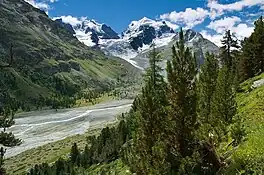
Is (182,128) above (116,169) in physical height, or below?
above

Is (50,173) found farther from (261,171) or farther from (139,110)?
(261,171)

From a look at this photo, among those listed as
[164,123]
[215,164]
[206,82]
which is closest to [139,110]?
[164,123]

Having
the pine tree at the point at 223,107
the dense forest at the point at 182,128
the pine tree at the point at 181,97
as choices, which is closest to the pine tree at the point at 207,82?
the pine tree at the point at 223,107

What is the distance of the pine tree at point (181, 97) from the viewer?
26.7m

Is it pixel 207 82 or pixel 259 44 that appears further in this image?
pixel 259 44

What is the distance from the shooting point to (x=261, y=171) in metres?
15.9

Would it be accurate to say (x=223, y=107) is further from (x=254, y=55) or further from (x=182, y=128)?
(x=254, y=55)

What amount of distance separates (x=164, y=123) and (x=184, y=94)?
8.19ft

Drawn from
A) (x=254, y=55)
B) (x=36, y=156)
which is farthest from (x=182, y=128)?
(x=36, y=156)

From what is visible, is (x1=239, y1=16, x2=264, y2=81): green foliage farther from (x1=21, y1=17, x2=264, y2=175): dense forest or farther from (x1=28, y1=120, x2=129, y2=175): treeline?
(x1=21, y1=17, x2=264, y2=175): dense forest

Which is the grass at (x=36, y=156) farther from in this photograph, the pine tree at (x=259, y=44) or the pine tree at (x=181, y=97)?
the pine tree at (x=181, y=97)

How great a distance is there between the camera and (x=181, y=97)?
27.2m

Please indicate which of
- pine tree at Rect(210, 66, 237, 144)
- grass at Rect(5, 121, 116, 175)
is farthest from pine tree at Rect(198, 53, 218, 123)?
grass at Rect(5, 121, 116, 175)

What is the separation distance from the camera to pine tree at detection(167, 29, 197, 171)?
26.7 meters
